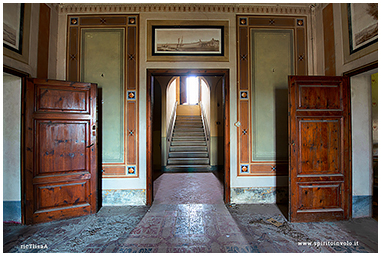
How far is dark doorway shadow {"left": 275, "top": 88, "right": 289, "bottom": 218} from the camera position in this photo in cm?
324

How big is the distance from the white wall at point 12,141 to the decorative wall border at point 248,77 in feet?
11.3

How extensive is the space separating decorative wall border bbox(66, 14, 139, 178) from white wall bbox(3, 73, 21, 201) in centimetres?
83

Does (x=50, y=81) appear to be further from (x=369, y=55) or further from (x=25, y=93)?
(x=369, y=55)

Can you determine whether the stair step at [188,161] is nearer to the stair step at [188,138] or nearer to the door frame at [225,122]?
the stair step at [188,138]

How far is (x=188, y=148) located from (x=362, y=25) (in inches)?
204

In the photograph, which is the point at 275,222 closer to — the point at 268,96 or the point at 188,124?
the point at 268,96

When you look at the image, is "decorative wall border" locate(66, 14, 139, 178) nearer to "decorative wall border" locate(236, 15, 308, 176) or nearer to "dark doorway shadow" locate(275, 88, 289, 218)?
"decorative wall border" locate(236, 15, 308, 176)

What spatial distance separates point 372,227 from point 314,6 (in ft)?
12.0

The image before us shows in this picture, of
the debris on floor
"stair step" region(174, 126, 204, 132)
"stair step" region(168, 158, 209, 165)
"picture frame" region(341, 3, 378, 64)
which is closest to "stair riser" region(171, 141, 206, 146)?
"stair step" region(168, 158, 209, 165)

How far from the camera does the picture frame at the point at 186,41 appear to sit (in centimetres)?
326

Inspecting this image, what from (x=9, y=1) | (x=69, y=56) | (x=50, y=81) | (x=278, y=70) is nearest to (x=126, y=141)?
(x=50, y=81)

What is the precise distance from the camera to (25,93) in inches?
100

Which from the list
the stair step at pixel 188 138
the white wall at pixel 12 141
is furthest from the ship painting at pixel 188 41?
the stair step at pixel 188 138

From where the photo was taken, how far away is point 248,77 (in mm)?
3254
